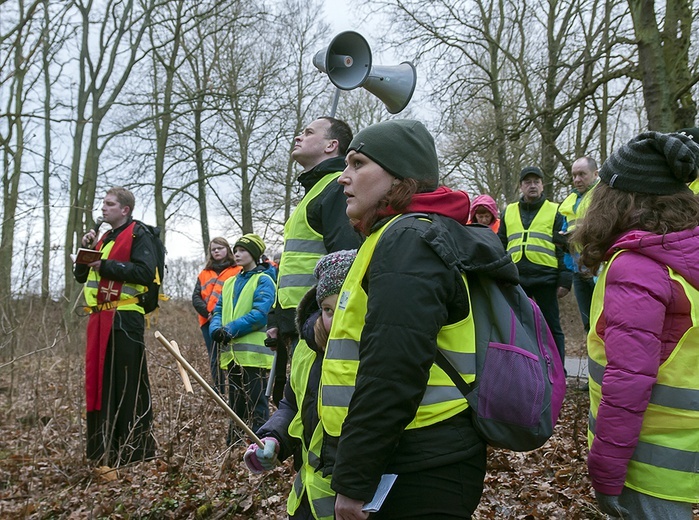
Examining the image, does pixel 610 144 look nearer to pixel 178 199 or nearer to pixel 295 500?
pixel 178 199

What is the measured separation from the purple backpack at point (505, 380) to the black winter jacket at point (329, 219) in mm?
1634

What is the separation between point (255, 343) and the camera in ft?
21.6

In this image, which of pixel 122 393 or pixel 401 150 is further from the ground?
pixel 401 150

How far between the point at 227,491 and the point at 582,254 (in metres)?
3.09

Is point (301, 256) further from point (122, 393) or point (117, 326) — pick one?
point (122, 393)

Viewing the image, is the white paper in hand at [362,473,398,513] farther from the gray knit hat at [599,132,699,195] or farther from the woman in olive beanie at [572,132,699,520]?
the gray knit hat at [599,132,699,195]

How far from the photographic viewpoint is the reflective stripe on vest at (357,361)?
80.2 inches

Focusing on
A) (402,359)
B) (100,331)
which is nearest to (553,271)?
(100,331)

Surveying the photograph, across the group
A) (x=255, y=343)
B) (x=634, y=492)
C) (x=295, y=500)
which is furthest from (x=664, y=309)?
(x=255, y=343)

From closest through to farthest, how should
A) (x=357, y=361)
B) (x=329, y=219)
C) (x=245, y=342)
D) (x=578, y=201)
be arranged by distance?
(x=357, y=361) < (x=329, y=219) < (x=245, y=342) < (x=578, y=201)

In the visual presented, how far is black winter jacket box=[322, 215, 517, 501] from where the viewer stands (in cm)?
192

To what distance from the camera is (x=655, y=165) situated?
8.54 feet

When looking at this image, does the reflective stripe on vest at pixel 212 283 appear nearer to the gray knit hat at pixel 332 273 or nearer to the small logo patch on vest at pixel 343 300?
the gray knit hat at pixel 332 273

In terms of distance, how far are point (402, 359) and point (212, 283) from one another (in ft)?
22.3
